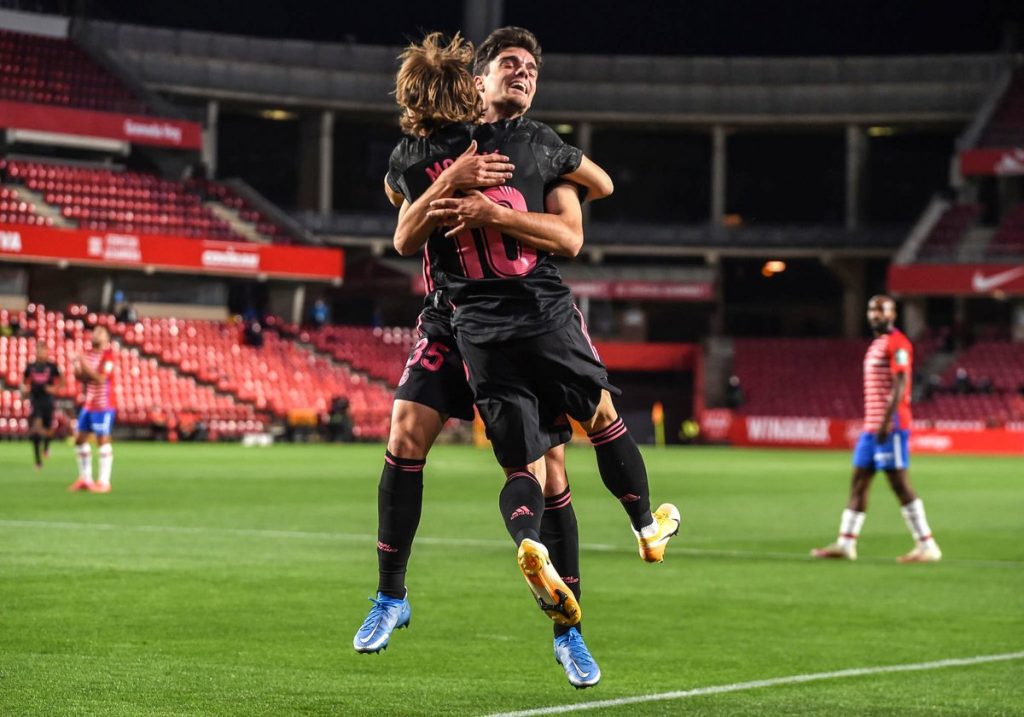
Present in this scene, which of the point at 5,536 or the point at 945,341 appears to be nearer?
the point at 5,536

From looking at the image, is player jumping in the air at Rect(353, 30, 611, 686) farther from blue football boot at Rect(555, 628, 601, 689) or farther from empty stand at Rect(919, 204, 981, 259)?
empty stand at Rect(919, 204, 981, 259)

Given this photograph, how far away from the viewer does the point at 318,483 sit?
27156 millimetres

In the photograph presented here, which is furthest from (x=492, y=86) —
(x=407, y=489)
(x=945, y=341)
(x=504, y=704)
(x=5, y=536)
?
(x=945, y=341)

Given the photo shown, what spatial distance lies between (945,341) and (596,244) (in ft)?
44.1

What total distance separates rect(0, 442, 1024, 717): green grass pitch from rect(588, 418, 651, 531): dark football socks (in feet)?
3.89

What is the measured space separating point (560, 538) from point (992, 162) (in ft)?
181

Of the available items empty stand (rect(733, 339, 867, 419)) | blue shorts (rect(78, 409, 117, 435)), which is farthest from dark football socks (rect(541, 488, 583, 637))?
empty stand (rect(733, 339, 867, 419))

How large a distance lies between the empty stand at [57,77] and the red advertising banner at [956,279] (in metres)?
27.3

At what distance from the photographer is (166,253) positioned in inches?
2078

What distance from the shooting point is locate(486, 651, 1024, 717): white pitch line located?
7.85 metres

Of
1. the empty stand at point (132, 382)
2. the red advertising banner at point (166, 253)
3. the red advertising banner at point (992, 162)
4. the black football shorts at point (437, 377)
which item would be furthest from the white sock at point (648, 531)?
the red advertising banner at point (992, 162)

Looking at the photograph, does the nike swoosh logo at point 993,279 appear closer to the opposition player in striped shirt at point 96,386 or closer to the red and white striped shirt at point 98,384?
the opposition player in striped shirt at point 96,386

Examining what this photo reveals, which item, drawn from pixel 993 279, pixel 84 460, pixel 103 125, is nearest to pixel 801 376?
pixel 993 279

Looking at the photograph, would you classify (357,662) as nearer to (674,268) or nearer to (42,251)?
(42,251)
